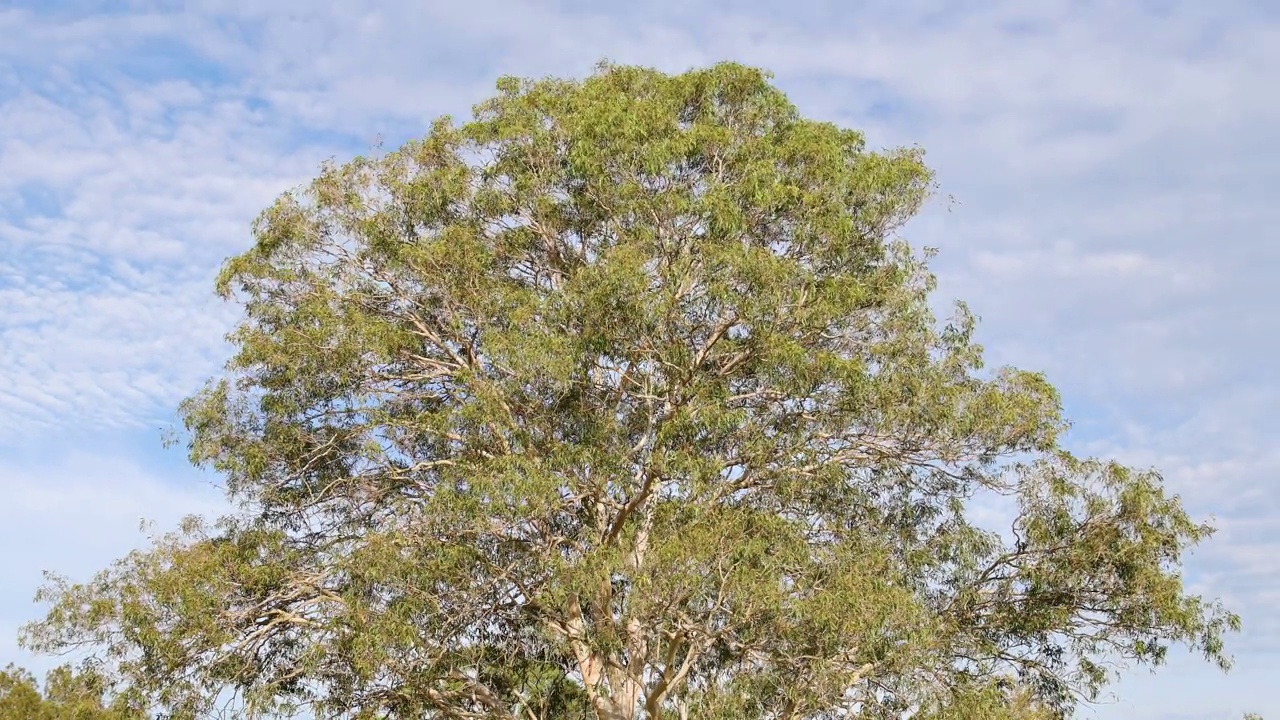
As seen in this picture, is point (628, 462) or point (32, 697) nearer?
point (628, 462)

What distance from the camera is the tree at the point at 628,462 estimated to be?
39.2 ft

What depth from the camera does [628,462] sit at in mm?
12430

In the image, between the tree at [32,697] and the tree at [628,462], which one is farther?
the tree at [32,697]

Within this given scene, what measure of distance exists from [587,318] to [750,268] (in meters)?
1.70

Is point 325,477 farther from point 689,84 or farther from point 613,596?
point 689,84

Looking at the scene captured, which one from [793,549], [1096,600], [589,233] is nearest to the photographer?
[793,549]

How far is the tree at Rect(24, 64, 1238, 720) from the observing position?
11.9 meters

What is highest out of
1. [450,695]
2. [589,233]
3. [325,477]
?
[589,233]

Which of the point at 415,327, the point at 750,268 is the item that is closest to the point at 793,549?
the point at 750,268

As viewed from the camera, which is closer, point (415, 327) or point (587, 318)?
point (587, 318)

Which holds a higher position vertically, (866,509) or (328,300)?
(328,300)

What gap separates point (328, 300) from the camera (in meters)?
13.6

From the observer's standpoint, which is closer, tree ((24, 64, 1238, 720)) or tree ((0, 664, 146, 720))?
tree ((24, 64, 1238, 720))

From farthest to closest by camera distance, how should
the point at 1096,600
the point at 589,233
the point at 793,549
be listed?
the point at 589,233 → the point at 1096,600 → the point at 793,549
